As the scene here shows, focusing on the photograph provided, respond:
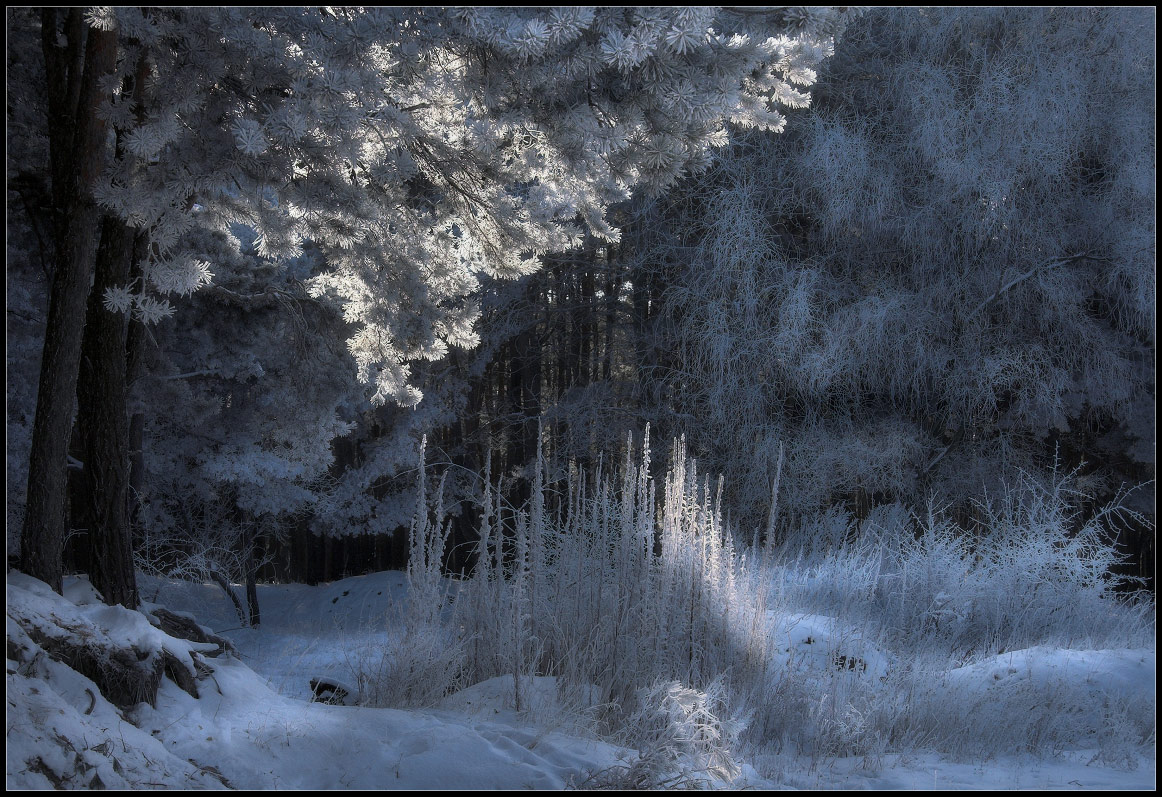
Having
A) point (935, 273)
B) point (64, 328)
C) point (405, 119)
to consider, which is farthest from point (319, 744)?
point (935, 273)

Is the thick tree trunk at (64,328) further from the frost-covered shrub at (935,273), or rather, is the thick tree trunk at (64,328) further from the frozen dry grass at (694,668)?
the frost-covered shrub at (935,273)

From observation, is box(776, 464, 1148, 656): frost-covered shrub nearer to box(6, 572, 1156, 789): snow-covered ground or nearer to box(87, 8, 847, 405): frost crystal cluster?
box(6, 572, 1156, 789): snow-covered ground

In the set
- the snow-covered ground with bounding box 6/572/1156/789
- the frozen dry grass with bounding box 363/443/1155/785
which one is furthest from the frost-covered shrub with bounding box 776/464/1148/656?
the snow-covered ground with bounding box 6/572/1156/789

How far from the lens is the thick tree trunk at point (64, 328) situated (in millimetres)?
3666

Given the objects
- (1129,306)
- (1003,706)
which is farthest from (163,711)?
(1129,306)

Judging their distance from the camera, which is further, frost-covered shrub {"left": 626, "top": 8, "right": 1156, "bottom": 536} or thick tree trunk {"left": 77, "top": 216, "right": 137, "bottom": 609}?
frost-covered shrub {"left": 626, "top": 8, "right": 1156, "bottom": 536}

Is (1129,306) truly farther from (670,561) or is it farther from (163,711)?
(163,711)

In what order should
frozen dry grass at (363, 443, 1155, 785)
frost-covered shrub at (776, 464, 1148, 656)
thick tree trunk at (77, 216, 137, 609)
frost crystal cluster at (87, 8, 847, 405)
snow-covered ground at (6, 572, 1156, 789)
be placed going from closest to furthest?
snow-covered ground at (6, 572, 1156, 789) < frost crystal cluster at (87, 8, 847, 405) < frozen dry grass at (363, 443, 1155, 785) < thick tree trunk at (77, 216, 137, 609) < frost-covered shrub at (776, 464, 1148, 656)

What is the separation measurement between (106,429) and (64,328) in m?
0.74

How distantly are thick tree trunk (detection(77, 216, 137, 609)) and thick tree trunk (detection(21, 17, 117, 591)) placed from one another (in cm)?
36

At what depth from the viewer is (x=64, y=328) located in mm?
3699

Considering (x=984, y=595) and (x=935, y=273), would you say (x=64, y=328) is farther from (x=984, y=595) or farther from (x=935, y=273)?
(x=935, y=273)

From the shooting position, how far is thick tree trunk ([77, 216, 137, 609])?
4.23m

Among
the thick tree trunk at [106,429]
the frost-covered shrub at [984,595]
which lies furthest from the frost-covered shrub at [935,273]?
the thick tree trunk at [106,429]
